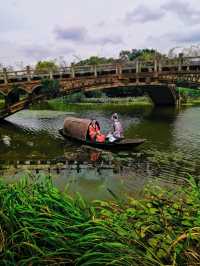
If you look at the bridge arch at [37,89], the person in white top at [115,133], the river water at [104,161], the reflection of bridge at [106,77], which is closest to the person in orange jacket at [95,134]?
the person in white top at [115,133]

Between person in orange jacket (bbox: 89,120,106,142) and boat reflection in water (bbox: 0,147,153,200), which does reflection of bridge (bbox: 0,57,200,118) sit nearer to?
person in orange jacket (bbox: 89,120,106,142)

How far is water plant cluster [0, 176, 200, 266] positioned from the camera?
467cm

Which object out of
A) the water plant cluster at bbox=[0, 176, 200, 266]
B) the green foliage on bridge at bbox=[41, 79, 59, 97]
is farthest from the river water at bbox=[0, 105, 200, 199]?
the green foliage on bridge at bbox=[41, 79, 59, 97]

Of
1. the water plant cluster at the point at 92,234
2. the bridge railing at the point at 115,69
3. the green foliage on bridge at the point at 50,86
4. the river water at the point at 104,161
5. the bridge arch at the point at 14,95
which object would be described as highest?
the bridge railing at the point at 115,69

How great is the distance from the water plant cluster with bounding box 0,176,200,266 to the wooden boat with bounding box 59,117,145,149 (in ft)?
40.4

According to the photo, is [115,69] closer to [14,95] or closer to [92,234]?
[14,95]

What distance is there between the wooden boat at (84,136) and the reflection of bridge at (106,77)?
8600 millimetres

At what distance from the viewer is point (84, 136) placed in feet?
69.1

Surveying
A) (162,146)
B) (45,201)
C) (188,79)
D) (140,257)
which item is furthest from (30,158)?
(188,79)

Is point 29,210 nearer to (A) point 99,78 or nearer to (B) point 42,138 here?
(B) point 42,138

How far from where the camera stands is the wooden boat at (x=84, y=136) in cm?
1888

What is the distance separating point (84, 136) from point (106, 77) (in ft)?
37.5

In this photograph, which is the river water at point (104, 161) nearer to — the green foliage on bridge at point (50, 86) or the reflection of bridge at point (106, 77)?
the reflection of bridge at point (106, 77)

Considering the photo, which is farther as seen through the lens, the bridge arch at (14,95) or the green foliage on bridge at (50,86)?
the bridge arch at (14,95)
